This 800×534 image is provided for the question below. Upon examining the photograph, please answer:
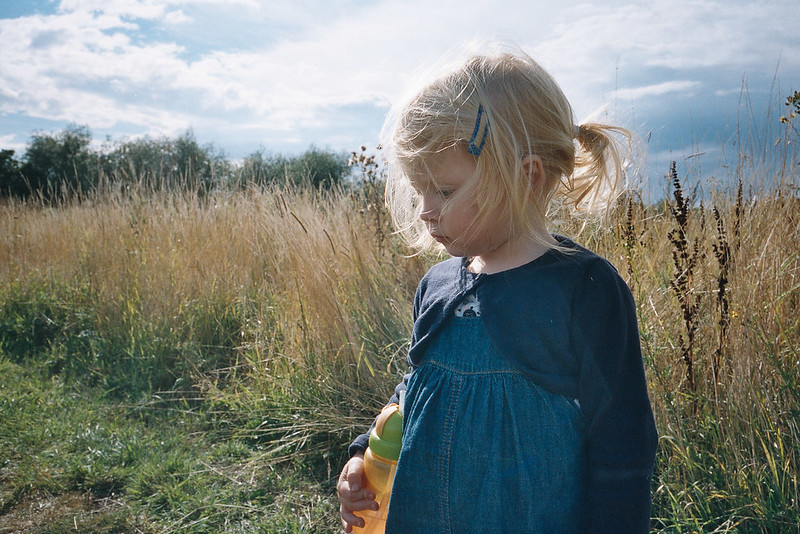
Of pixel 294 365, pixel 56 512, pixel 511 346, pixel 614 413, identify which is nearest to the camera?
pixel 614 413

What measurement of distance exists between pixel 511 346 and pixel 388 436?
458 millimetres

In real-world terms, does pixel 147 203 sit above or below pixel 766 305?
above

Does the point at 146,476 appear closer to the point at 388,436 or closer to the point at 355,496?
the point at 355,496

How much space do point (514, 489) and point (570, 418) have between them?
0.65 feet

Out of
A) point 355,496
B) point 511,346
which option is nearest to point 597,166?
point 511,346

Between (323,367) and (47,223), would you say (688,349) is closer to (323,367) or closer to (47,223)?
(323,367)

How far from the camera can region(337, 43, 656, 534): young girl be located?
130 cm

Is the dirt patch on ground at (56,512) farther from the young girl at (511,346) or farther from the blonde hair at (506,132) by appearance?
the blonde hair at (506,132)

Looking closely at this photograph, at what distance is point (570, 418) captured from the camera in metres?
1.36

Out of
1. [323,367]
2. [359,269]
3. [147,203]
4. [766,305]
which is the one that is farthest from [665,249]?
[147,203]

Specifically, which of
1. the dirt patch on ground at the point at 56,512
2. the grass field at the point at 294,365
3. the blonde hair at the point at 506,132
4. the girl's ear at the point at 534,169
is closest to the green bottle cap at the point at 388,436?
the blonde hair at the point at 506,132

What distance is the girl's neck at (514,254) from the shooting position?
147 cm

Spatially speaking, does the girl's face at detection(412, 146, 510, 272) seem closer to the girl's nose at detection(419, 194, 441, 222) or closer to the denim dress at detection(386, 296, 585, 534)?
the girl's nose at detection(419, 194, 441, 222)

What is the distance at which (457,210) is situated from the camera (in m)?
1.41
